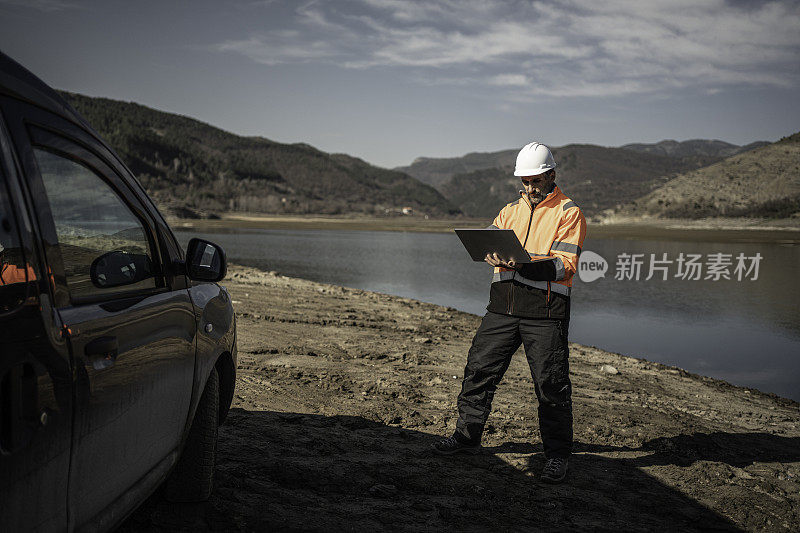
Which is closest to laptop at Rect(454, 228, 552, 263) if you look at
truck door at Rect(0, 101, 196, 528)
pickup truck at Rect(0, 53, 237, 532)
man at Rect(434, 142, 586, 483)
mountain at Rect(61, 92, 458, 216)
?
man at Rect(434, 142, 586, 483)

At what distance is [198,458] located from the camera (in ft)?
10.6

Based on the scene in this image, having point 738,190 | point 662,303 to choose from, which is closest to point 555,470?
point 662,303

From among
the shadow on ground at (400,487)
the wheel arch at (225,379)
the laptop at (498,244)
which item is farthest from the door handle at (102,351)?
the laptop at (498,244)

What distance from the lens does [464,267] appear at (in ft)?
93.6

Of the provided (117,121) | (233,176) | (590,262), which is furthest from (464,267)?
(117,121)

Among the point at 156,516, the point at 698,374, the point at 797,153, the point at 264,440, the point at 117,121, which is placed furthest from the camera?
the point at 117,121

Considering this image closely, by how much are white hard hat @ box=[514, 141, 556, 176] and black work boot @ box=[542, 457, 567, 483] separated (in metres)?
1.85

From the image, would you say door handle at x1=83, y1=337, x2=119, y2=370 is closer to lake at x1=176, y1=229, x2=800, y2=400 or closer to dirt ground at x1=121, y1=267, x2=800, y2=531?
dirt ground at x1=121, y1=267, x2=800, y2=531

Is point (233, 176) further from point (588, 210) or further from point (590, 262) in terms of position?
point (590, 262)

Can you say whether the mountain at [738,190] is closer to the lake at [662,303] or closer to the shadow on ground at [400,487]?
the lake at [662,303]

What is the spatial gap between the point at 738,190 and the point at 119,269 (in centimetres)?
9971

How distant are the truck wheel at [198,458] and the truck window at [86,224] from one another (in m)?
0.77

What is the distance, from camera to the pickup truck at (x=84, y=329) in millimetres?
1719

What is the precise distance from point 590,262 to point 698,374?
74.6 feet
